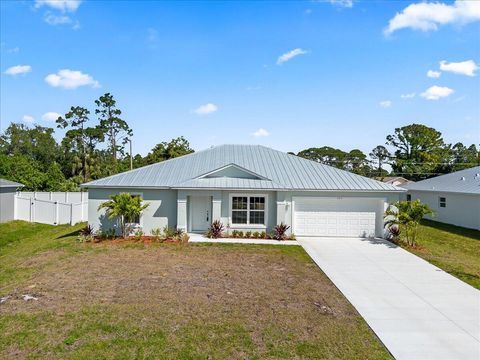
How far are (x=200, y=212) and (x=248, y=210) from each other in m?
2.74

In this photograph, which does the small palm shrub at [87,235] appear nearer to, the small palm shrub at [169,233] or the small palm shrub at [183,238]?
the small palm shrub at [169,233]

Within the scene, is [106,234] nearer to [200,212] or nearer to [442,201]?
[200,212]

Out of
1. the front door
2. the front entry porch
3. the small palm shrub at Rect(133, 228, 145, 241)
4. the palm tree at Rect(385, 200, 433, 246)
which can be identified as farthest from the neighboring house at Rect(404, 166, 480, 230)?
the small palm shrub at Rect(133, 228, 145, 241)

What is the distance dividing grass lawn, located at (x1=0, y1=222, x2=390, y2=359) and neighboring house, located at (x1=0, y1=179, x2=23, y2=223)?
9904 mm

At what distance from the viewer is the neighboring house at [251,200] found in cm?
1683

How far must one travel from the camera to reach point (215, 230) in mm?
16469

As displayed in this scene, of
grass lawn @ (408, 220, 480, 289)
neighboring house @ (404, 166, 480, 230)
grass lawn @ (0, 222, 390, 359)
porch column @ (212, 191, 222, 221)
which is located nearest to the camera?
grass lawn @ (0, 222, 390, 359)

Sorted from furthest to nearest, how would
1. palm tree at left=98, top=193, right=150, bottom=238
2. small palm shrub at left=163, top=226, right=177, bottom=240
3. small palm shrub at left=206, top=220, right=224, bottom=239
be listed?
small palm shrub at left=206, top=220, right=224, bottom=239, small palm shrub at left=163, top=226, right=177, bottom=240, palm tree at left=98, top=193, right=150, bottom=238

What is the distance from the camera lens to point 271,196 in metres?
17.1

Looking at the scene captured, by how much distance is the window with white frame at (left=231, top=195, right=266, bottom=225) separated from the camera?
17.1 m

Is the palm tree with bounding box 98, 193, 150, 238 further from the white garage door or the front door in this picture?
the white garage door

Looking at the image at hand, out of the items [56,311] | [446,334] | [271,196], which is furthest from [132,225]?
[446,334]

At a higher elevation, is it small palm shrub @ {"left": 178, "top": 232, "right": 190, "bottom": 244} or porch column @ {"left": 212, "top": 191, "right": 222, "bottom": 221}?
porch column @ {"left": 212, "top": 191, "right": 222, "bottom": 221}

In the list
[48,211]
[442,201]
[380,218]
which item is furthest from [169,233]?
[442,201]
